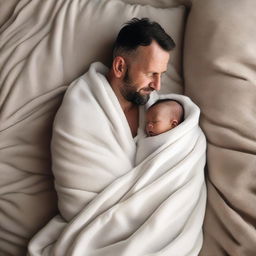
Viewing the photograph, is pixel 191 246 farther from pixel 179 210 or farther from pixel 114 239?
pixel 114 239

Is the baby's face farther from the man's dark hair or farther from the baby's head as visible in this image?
the man's dark hair

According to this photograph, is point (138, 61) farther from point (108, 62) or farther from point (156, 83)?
point (108, 62)

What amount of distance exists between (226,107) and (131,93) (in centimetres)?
28

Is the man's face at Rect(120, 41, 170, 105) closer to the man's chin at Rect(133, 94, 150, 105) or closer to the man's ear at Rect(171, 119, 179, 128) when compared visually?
the man's chin at Rect(133, 94, 150, 105)

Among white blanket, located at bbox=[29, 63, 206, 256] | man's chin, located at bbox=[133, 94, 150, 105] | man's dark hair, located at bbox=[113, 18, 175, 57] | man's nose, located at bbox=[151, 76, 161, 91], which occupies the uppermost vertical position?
man's dark hair, located at bbox=[113, 18, 175, 57]

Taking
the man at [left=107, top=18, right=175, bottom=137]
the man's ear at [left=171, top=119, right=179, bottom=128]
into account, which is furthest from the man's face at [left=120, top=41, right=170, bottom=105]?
the man's ear at [left=171, top=119, right=179, bottom=128]

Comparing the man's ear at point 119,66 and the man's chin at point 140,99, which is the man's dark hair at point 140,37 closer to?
the man's ear at point 119,66

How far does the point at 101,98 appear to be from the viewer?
1139 millimetres

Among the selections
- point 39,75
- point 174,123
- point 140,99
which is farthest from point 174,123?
point 39,75

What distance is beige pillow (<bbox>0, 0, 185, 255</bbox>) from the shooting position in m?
1.18

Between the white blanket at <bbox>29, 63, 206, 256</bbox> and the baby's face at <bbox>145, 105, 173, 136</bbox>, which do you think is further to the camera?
the baby's face at <bbox>145, 105, 173, 136</bbox>

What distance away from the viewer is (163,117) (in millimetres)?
1125

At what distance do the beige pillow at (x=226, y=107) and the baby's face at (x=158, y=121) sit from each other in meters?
0.13

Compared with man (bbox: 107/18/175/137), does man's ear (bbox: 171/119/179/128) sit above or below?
below
